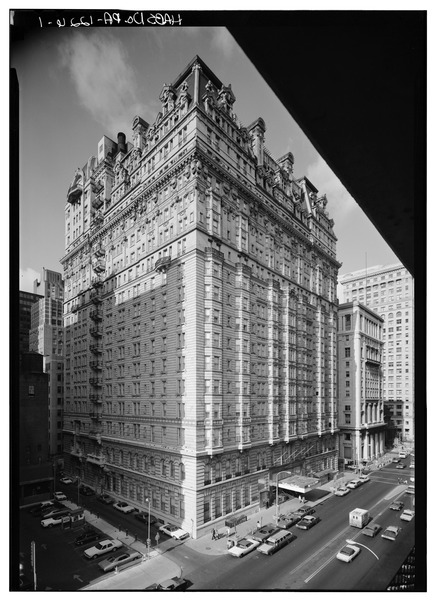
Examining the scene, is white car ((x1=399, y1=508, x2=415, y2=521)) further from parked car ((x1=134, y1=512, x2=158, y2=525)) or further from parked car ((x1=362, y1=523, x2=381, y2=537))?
parked car ((x1=134, y1=512, x2=158, y2=525))

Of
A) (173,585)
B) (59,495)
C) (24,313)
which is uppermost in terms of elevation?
(24,313)

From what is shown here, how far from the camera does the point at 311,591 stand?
616 inches

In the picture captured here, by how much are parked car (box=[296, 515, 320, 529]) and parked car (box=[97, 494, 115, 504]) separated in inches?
669

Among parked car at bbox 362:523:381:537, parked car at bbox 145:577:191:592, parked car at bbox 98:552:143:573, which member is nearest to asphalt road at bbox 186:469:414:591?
parked car at bbox 362:523:381:537

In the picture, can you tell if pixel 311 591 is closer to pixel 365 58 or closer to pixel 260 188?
pixel 365 58

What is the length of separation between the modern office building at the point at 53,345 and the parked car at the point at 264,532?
2464cm

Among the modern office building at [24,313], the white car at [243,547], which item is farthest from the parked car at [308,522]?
the modern office building at [24,313]

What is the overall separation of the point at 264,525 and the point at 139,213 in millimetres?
29335

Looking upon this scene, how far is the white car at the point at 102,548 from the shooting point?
25328 millimetres

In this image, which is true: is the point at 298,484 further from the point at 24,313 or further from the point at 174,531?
the point at 24,313

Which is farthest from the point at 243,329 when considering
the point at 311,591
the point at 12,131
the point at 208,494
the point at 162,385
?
the point at 12,131

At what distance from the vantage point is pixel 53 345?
147 feet

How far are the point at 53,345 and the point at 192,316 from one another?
71.0ft

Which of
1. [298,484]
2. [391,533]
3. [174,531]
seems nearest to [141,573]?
[174,531]
